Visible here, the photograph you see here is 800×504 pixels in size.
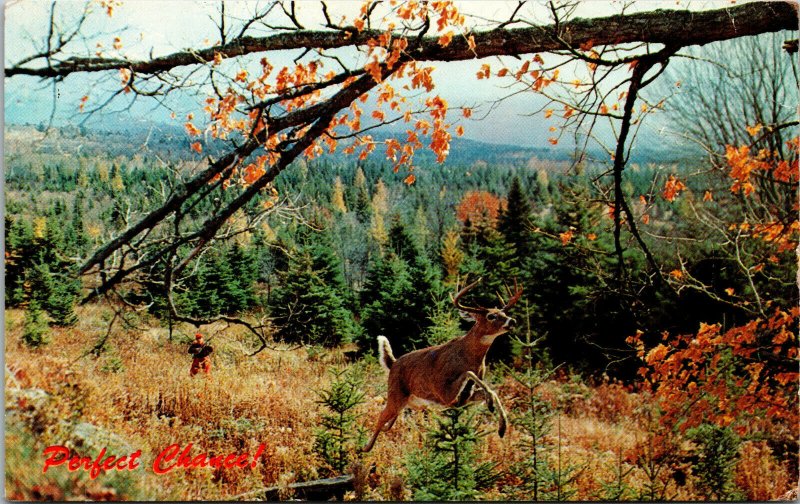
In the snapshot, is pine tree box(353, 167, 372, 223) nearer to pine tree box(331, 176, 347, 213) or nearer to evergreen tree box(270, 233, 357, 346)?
pine tree box(331, 176, 347, 213)

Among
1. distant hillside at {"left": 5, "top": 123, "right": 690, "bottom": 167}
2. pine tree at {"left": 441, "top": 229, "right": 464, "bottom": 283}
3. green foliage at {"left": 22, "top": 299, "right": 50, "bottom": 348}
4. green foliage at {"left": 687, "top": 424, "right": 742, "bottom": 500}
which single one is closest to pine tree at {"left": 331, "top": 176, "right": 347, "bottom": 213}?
distant hillside at {"left": 5, "top": 123, "right": 690, "bottom": 167}

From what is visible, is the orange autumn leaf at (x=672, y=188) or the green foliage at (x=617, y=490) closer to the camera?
the green foliage at (x=617, y=490)

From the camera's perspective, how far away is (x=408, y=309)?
3.81 m

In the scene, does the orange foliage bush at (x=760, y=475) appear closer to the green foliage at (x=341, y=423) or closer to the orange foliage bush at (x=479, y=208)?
the orange foliage bush at (x=479, y=208)

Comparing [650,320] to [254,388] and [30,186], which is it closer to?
[254,388]

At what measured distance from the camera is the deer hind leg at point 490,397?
3397mm

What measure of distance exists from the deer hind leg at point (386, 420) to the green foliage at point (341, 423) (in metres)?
0.06

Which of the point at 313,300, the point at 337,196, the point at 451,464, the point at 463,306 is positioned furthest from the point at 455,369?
Answer: the point at 337,196

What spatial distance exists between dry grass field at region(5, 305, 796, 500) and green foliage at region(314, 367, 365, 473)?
5cm

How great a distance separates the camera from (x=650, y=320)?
13.4 feet

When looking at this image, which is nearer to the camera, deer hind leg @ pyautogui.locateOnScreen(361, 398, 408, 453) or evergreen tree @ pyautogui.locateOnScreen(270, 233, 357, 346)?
deer hind leg @ pyautogui.locateOnScreen(361, 398, 408, 453)

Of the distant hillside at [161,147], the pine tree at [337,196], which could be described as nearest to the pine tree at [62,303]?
the distant hillside at [161,147]

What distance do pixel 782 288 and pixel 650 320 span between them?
0.84 meters

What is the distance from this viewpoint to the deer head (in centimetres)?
353
